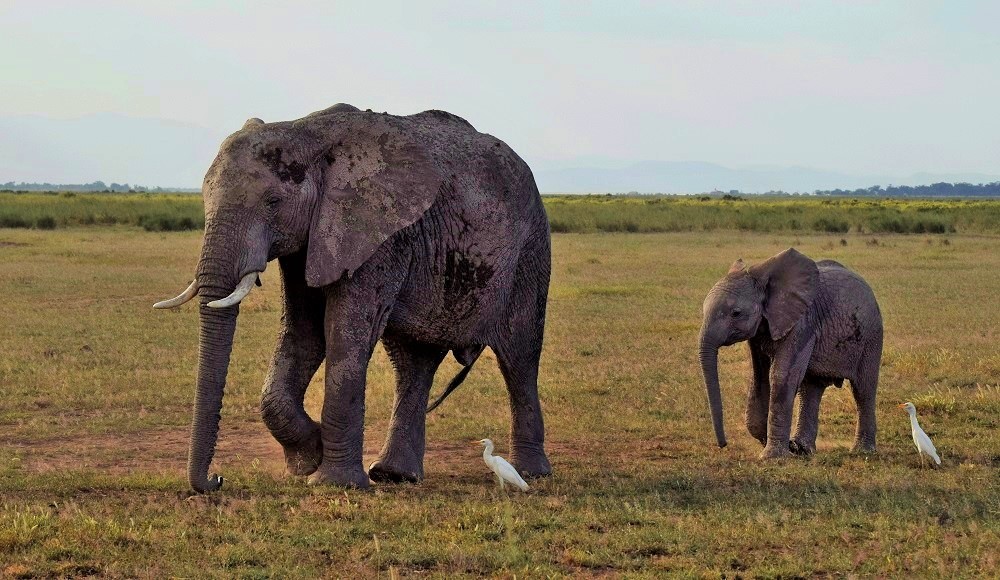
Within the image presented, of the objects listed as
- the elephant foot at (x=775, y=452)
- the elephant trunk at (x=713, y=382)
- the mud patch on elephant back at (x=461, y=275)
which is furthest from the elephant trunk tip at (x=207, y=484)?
the elephant foot at (x=775, y=452)

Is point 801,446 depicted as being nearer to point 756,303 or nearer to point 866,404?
point 866,404

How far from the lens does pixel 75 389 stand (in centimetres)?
1338

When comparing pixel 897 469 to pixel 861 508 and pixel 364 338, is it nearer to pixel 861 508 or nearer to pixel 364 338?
pixel 861 508

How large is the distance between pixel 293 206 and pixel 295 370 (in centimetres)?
123

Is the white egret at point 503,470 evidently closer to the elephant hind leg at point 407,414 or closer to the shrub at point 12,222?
the elephant hind leg at point 407,414

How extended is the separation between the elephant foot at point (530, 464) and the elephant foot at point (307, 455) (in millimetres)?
1662

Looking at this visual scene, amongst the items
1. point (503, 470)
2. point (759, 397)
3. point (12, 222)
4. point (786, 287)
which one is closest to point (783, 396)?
point (759, 397)

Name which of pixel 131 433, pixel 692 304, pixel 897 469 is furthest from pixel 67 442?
pixel 692 304

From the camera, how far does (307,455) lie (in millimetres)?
9203

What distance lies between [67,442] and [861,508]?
6.39 meters

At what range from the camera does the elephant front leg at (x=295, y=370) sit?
9.02 m

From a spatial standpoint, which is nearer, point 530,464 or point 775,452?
point 530,464

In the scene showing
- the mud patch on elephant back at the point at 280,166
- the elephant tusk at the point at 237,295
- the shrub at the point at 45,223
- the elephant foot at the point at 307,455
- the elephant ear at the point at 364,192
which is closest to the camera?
the elephant tusk at the point at 237,295

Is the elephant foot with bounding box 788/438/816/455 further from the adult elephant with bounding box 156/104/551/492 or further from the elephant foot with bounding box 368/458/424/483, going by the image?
the elephant foot with bounding box 368/458/424/483
